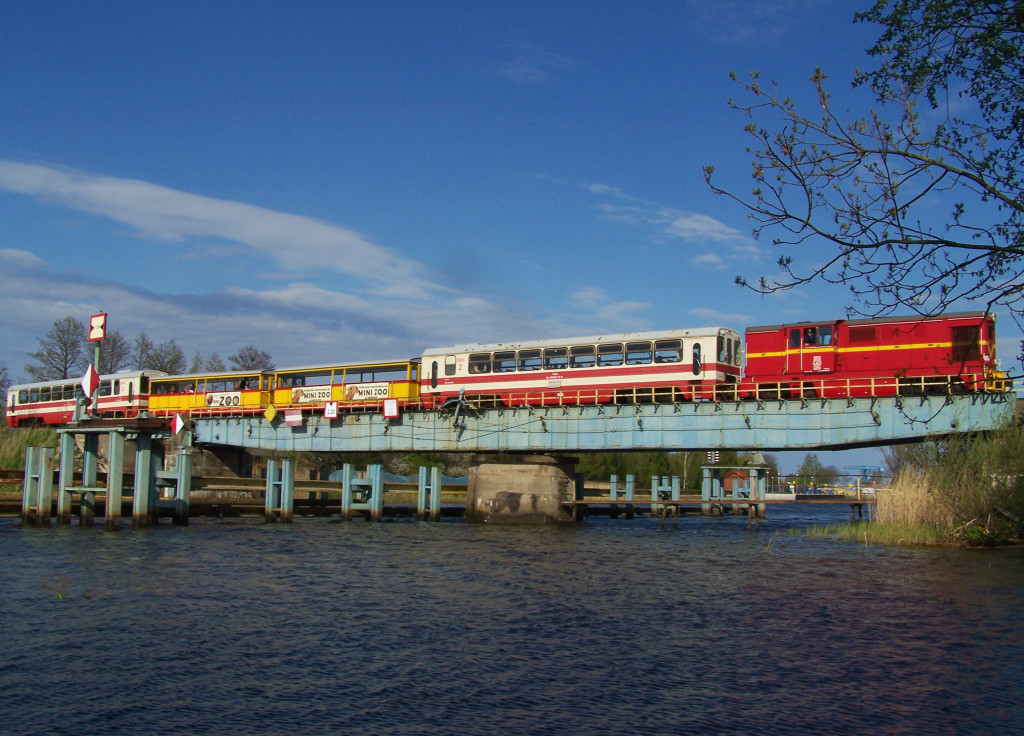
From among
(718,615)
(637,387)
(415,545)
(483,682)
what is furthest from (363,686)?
(637,387)

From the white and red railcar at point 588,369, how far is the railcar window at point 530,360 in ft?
0.15

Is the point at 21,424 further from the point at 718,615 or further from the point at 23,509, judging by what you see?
the point at 718,615

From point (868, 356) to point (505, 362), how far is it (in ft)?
52.3

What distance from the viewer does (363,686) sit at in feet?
39.2

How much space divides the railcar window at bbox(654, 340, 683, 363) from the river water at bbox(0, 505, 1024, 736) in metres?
13.1

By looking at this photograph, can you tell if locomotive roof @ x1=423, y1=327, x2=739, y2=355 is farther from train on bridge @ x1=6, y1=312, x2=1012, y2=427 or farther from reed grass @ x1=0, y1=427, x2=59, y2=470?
reed grass @ x1=0, y1=427, x2=59, y2=470

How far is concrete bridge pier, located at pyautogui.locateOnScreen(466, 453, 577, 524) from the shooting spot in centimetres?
3997

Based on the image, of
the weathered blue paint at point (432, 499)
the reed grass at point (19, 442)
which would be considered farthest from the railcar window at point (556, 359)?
the reed grass at point (19, 442)

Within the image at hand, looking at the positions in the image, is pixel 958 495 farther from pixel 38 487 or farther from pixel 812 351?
pixel 38 487

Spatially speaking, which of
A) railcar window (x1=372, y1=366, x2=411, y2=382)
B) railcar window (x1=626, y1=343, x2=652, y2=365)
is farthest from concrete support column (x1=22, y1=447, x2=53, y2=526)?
railcar window (x1=626, y1=343, x2=652, y2=365)

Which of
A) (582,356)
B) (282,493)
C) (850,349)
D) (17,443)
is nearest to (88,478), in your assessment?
(282,493)

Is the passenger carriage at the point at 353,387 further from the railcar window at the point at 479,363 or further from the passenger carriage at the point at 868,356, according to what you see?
the passenger carriage at the point at 868,356

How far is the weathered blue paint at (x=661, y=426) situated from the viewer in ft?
106

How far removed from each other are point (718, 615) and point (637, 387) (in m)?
21.5
